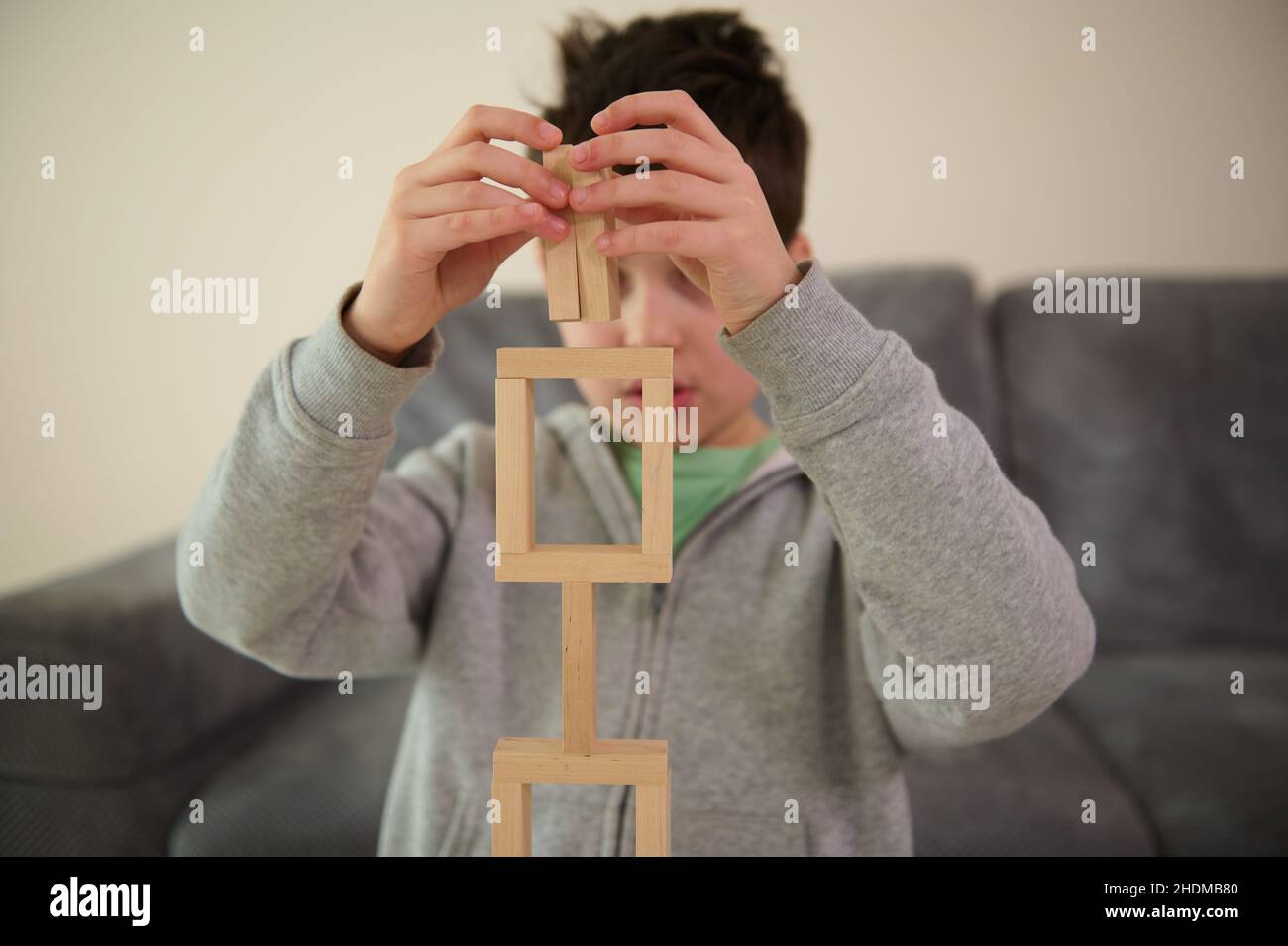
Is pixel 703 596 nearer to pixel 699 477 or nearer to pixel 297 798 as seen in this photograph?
pixel 699 477

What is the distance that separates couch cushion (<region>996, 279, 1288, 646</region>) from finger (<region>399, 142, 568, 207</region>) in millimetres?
1152

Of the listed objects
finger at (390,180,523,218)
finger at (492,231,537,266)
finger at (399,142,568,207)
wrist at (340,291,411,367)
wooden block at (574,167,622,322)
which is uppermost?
finger at (399,142,568,207)

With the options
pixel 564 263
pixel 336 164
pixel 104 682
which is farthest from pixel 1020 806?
pixel 336 164

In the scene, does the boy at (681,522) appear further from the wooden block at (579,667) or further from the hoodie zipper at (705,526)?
the wooden block at (579,667)

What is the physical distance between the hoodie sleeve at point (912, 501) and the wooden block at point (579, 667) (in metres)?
0.13

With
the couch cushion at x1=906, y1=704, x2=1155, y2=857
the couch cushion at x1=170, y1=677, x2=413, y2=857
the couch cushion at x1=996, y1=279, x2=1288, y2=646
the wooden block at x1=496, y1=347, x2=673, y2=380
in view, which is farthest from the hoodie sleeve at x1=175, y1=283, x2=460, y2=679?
the couch cushion at x1=996, y1=279, x2=1288, y2=646

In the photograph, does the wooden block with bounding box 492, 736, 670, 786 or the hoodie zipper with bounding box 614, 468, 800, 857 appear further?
the hoodie zipper with bounding box 614, 468, 800, 857

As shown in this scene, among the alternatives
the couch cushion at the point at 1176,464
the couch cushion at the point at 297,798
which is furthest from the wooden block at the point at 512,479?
the couch cushion at the point at 1176,464

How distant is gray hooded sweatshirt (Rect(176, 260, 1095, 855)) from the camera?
0.51 meters

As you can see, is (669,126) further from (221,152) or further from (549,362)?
(221,152)

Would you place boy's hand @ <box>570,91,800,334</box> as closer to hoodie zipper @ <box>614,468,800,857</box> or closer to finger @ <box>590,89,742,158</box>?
finger @ <box>590,89,742,158</box>

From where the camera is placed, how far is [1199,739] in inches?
43.9

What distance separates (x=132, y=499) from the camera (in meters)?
1.59
